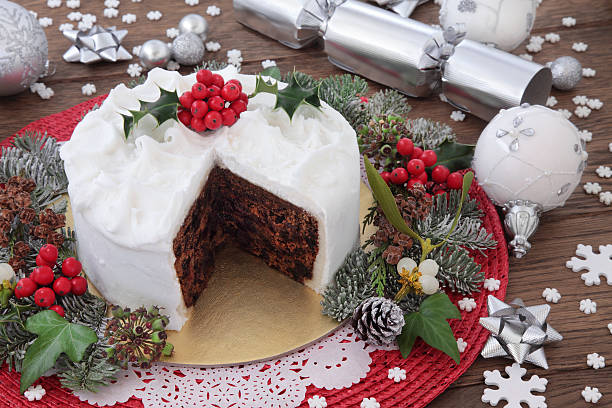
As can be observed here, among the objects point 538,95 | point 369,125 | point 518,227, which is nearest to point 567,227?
point 518,227

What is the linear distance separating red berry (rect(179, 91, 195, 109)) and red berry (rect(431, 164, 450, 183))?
100 cm

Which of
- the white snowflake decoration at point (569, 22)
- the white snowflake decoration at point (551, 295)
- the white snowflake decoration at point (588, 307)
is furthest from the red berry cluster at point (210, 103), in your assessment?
the white snowflake decoration at point (569, 22)

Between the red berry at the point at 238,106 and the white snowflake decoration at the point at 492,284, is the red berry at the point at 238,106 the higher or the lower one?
the higher one

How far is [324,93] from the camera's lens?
9.85 feet

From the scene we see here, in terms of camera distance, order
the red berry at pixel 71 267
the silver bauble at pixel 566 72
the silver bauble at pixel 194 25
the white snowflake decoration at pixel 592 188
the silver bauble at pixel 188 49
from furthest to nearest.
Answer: the silver bauble at pixel 194 25
the silver bauble at pixel 188 49
the silver bauble at pixel 566 72
the white snowflake decoration at pixel 592 188
the red berry at pixel 71 267

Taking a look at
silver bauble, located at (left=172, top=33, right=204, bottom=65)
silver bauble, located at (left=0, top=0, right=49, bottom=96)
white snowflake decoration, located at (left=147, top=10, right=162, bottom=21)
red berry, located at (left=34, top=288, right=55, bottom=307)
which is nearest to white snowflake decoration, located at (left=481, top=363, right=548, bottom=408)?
red berry, located at (left=34, top=288, right=55, bottom=307)

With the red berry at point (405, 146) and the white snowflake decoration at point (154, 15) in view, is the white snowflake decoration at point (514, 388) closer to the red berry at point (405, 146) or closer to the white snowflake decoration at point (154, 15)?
the red berry at point (405, 146)

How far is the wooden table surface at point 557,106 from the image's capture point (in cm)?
233

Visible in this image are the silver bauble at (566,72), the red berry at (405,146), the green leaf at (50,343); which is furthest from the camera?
the silver bauble at (566,72)

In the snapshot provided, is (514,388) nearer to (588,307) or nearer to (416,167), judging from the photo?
(588,307)

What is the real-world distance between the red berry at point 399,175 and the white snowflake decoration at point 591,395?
99cm

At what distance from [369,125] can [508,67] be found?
2.44ft

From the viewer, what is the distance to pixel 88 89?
3.35 meters

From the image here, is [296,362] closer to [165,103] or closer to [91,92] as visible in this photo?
[165,103]
